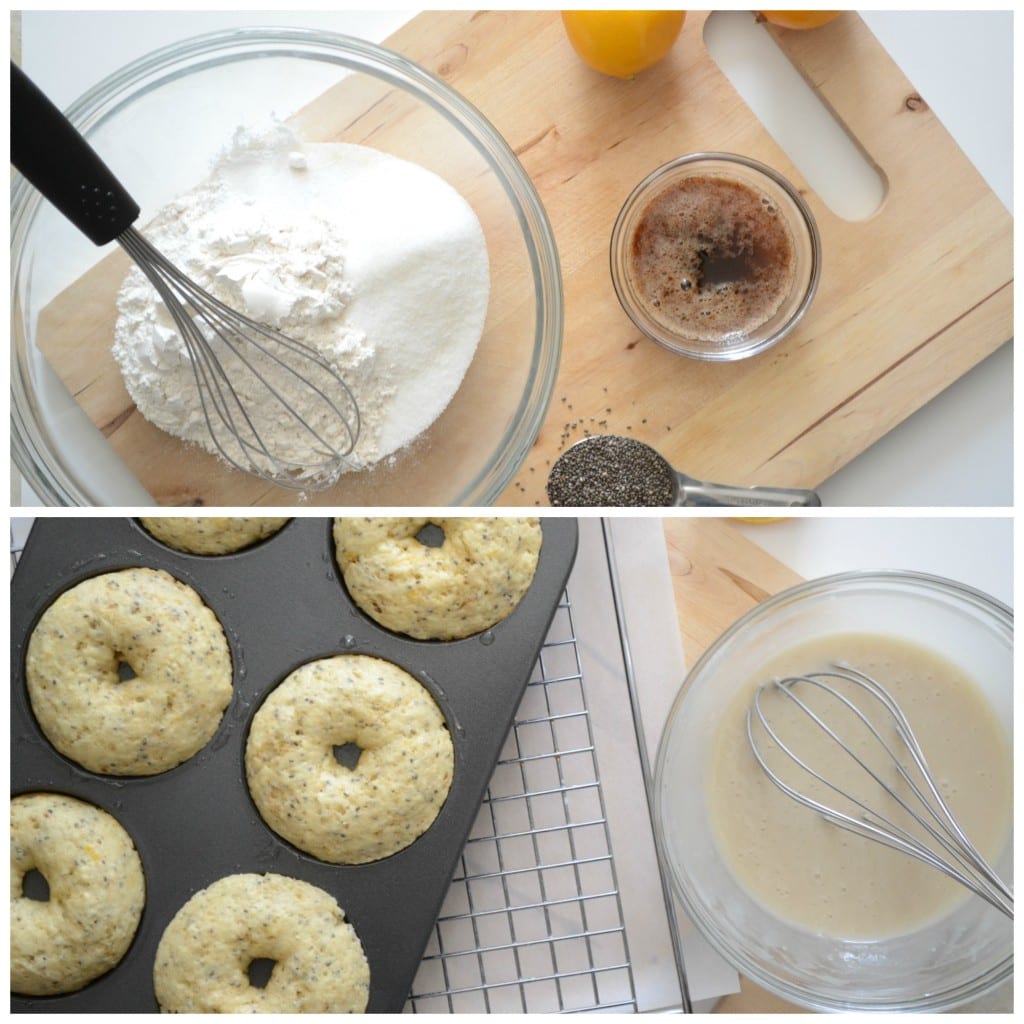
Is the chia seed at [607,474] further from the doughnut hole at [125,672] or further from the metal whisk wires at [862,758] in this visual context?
the doughnut hole at [125,672]

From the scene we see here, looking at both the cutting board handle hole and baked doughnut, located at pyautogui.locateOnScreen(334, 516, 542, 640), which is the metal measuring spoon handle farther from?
the cutting board handle hole

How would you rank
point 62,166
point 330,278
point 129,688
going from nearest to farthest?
point 62,166
point 330,278
point 129,688

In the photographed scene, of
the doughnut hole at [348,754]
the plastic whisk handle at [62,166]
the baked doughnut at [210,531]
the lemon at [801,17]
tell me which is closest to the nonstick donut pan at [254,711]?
the baked doughnut at [210,531]

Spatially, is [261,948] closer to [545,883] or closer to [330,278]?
[545,883]

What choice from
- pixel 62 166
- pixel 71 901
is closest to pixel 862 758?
pixel 71 901

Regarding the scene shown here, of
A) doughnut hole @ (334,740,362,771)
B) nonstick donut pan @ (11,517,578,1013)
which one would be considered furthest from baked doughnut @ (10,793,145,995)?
doughnut hole @ (334,740,362,771)

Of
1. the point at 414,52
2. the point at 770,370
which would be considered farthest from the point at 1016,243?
the point at 414,52
